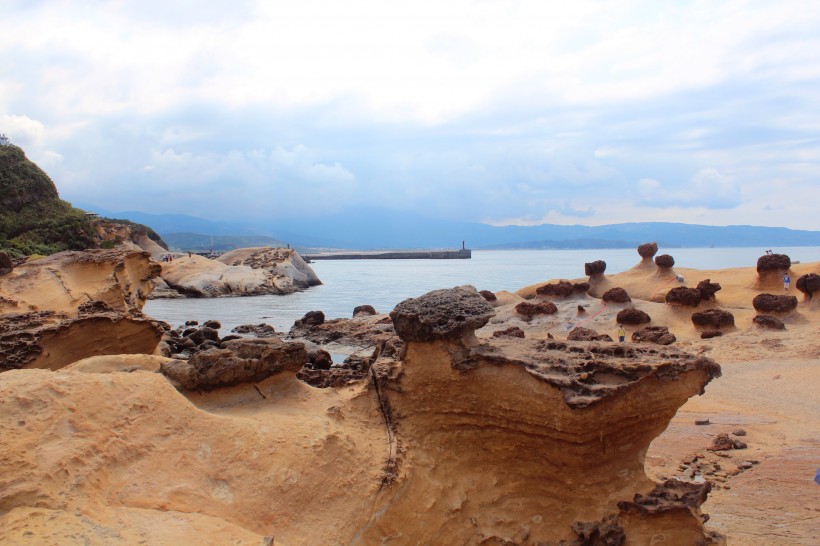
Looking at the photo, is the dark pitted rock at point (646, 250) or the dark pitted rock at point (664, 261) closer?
the dark pitted rock at point (664, 261)

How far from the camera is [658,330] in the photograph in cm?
1355

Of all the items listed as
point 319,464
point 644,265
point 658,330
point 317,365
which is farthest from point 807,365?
point 644,265

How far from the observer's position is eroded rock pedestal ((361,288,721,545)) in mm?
3482

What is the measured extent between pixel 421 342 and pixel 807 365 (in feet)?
27.7

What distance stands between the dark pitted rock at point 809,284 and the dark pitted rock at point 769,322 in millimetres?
1760

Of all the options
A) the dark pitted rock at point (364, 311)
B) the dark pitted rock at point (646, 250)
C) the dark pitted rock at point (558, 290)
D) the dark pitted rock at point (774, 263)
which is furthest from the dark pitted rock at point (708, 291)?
the dark pitted rock at point (364, 311)

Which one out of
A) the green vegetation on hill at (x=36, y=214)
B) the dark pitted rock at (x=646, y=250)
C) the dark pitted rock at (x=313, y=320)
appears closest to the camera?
the dark pitted rock at (x=313, y=320)

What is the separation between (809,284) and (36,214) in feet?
110

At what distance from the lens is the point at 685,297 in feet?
49.0

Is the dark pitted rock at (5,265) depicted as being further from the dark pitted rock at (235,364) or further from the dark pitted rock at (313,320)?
the dark pitted rock at (313,320)

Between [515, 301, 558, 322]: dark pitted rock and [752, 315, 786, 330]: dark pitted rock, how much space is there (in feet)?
16.3

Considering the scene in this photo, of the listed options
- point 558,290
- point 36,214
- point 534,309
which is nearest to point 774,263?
point 558,290

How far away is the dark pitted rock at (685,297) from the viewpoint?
1492 centimetres

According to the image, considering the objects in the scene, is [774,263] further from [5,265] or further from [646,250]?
[5,265]
